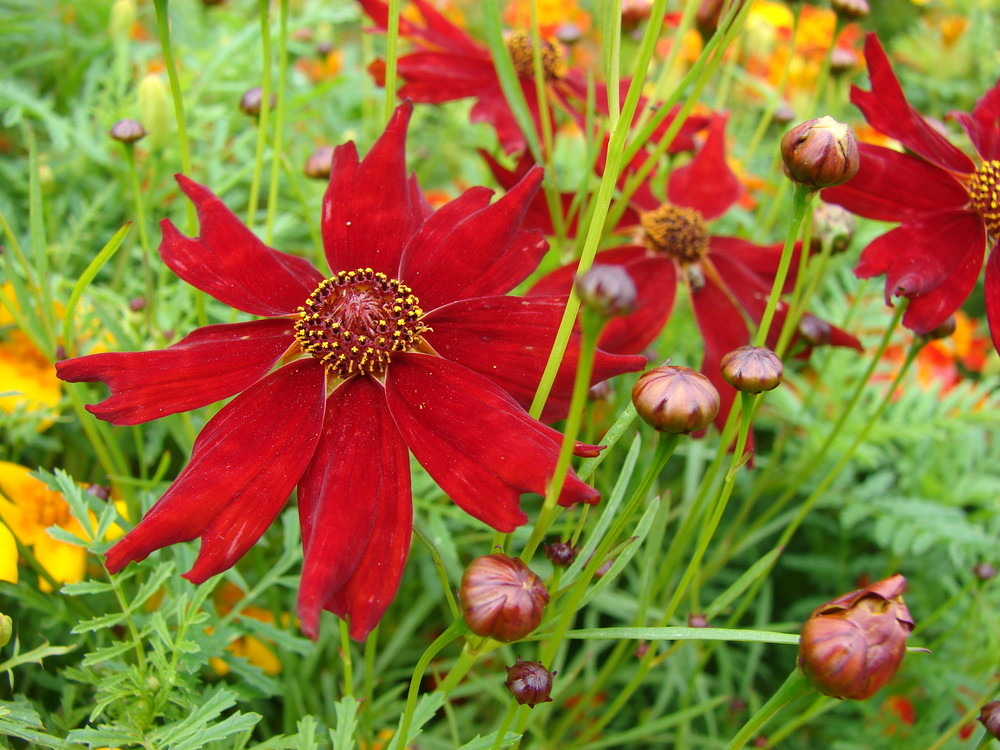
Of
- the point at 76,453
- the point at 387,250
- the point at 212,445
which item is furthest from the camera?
the point at 76,453

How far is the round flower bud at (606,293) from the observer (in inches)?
14.1

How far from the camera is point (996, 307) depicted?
680 millimetres

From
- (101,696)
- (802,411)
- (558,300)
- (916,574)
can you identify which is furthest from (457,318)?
(916,574)

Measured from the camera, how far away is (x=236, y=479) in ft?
1.65

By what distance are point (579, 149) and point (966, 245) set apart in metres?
0.67

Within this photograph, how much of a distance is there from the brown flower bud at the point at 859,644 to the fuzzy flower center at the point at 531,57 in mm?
713

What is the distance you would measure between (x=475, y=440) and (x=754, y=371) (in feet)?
0.56

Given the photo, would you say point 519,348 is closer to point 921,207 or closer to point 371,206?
point 371,206

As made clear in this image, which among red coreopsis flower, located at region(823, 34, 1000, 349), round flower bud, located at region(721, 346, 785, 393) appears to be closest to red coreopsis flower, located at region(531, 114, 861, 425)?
red coreopsis flower, located at region(823, 34, 1000, 349)

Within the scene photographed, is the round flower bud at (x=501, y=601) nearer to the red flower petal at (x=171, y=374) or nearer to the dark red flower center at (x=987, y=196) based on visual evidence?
the red flower petal at (x=171, y=374)

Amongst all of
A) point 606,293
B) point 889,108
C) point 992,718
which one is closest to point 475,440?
point 606,293

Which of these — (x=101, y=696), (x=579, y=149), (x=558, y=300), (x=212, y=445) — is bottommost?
(x=101, y=696)

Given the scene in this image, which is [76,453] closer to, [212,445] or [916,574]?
[212,445]

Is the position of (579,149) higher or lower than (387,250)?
higher
